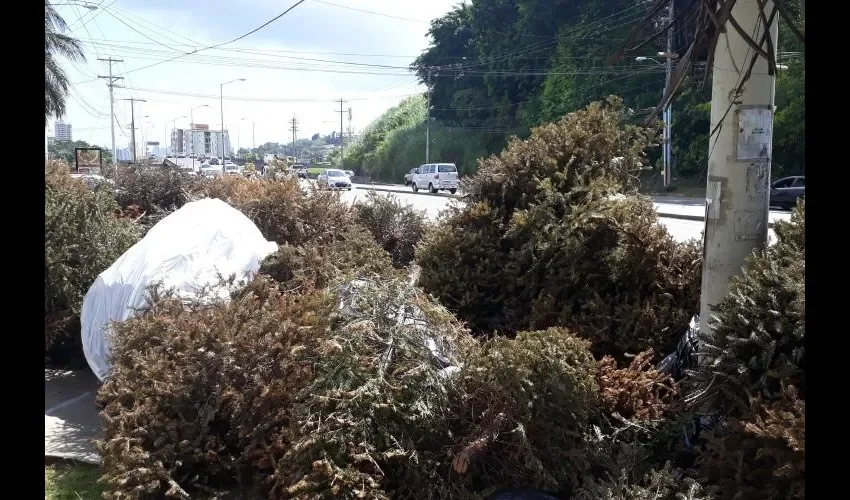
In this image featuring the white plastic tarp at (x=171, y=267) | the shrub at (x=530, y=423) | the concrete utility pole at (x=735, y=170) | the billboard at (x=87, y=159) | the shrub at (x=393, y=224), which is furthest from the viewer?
the billboard at (x=87, y=159)

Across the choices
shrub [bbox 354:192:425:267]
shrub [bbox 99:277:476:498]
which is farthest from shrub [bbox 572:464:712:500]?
shrub [bbox 354:192:425:267]

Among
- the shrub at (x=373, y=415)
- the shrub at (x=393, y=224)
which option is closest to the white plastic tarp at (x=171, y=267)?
the shrub at (x=373, y=415)

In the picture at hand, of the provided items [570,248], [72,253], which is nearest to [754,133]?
[570,248]

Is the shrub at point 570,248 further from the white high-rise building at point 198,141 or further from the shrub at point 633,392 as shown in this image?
the white high-rise building at point 198,141

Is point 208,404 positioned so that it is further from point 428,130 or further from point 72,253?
point 428,130

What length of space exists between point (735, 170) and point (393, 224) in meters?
5.42

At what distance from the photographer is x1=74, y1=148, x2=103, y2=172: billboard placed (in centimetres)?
1553

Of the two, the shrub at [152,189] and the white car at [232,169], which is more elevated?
the white car at [232,169]

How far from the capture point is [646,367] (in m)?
4.68

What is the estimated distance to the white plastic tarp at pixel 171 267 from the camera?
19.9 feet

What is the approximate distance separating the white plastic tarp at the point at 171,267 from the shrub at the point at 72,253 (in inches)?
43.3

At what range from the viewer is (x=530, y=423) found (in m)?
3.64

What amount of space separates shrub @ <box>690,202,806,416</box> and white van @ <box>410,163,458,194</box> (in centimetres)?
3562
